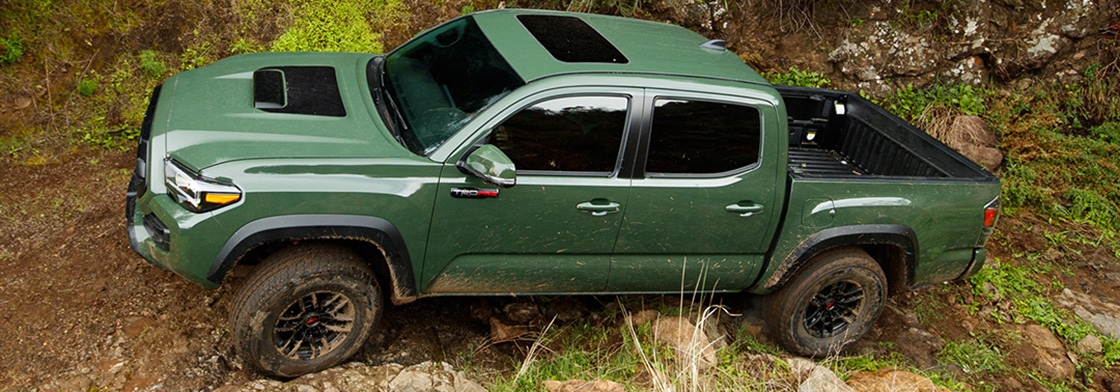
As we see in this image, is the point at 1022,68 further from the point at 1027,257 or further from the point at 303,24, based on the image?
the point at 303,24

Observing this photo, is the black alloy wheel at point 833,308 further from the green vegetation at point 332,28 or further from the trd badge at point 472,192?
the green vegetation at point 332,28

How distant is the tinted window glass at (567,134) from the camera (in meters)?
3.44

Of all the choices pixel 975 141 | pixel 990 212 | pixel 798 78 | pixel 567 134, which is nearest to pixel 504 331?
pixel 567 134

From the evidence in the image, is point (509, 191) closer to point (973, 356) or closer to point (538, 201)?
point (538, 201)

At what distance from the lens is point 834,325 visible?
4512 mm

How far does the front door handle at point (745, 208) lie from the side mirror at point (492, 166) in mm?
1217

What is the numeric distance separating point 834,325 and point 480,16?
2.82 meters

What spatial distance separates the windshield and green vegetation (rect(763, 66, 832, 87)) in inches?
147

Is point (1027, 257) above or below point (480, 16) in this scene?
below

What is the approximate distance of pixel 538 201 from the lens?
138 inches

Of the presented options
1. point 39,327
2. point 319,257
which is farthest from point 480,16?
point 39,327

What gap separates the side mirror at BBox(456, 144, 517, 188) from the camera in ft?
10.5

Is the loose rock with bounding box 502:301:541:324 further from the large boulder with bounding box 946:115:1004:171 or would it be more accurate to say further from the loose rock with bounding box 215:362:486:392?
the large boulder with bounding box 946:115:1004:171

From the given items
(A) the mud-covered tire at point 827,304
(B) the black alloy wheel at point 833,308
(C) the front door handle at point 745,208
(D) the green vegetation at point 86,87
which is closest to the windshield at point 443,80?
(C) the front door handle at point 745,208
